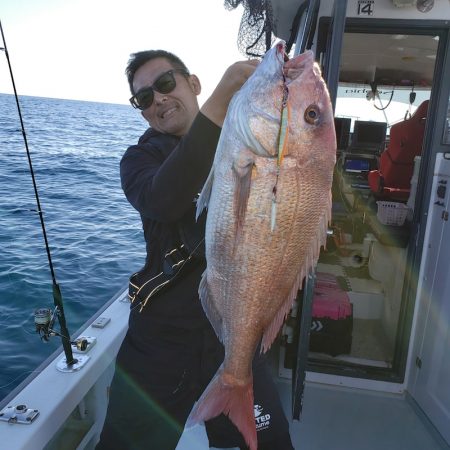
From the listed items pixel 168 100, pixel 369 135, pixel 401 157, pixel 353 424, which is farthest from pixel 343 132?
pixel 168 100

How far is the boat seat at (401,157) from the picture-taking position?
5.58 metres

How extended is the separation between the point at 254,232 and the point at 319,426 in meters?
2.38

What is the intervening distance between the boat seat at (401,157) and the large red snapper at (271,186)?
475cm

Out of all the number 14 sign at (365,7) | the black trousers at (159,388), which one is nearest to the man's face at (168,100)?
the black trousers at (159,388)

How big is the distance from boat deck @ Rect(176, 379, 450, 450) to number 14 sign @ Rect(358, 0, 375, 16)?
2918mm

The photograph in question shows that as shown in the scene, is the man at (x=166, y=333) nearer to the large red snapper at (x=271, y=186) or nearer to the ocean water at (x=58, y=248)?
the large red snapper at (x=271, y=186)

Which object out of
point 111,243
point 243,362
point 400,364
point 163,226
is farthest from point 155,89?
point 111,243

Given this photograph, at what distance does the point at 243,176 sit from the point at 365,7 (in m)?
2.48

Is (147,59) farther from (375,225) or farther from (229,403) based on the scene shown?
(375,225)

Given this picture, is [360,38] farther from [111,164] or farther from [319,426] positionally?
[111,164]

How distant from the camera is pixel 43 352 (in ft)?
15.9

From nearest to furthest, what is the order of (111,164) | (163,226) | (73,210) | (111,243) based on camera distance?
(163,226), (111,243), (73,210), (111,164)

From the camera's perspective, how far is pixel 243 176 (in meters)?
1.30

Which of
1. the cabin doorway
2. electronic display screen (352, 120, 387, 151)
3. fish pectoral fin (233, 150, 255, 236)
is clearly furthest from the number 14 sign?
electronic display screen (352, 120, 387, 151)
